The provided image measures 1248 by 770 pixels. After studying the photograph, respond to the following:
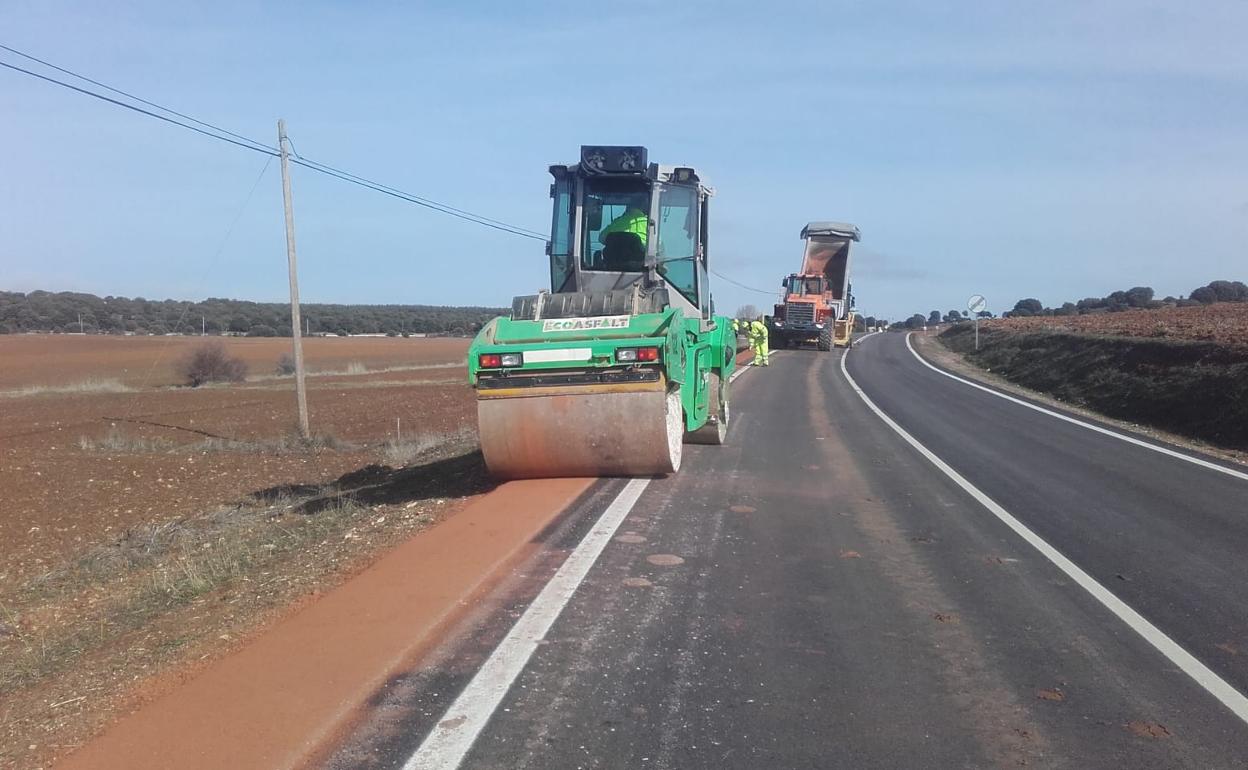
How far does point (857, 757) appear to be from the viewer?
404cm

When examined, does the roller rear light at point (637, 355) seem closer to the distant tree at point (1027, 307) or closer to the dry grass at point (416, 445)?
the dry grass at point (416, 445)

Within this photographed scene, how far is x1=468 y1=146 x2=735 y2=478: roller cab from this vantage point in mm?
9000

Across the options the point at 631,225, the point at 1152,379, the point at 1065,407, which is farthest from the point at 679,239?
the point at 1152,379

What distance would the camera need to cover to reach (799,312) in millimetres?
44156

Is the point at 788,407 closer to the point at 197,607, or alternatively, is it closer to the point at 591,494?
the point at 591,494

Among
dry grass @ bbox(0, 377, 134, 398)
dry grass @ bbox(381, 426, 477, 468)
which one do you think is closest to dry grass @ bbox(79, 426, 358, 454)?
dry grass @ bbox(381, 426, 477, 468)

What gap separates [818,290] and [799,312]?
1.49 metres

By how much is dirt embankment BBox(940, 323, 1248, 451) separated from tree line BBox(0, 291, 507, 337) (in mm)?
58888

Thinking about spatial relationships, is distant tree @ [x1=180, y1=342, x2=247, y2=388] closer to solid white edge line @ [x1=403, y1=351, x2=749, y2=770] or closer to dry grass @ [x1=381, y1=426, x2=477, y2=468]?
dry grass @ [x1=381, y1=426, x2=477, y2=468]

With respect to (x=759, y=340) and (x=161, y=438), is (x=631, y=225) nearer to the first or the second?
(x=161, y=438)

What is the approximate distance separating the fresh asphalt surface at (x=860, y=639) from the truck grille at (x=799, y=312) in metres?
33.7

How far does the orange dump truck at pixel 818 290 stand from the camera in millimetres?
44125

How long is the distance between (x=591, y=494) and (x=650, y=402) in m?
0.97

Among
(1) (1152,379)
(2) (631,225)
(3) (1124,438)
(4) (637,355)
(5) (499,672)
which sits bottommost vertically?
(3) (1124,438)
